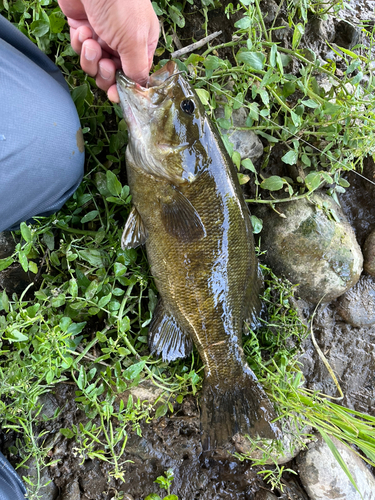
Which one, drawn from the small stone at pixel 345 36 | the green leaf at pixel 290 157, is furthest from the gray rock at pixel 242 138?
the small stone at pixel 345 36

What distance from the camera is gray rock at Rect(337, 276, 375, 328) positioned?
2.93 m

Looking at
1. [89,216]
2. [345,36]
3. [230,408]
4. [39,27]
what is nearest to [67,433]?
[230,408]

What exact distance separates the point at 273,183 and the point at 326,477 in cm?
211

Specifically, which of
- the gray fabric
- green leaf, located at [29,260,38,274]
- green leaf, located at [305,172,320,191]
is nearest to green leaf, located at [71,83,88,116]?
green leaf, located at [29,260,38,274]

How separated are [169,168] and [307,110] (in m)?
1.26

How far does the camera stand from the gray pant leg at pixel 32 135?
164 cm

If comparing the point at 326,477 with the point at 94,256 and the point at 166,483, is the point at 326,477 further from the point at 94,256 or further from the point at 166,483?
the point at 94,256

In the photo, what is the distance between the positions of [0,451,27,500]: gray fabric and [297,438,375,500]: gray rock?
1.86 m

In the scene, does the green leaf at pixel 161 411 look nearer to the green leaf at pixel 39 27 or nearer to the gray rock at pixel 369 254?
the gray rock at pixel 369 254

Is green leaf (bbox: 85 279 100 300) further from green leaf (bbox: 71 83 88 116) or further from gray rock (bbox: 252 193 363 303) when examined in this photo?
gray rock (bbox: 252 193 363 303)

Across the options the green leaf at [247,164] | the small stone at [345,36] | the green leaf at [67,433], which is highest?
the small stone at [345,36]

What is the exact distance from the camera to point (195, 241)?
83.5 inches

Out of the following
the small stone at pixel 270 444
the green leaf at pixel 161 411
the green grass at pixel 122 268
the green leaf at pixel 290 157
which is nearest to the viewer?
the green grass at pixel 122 268

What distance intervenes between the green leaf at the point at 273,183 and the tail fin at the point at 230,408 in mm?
1245
